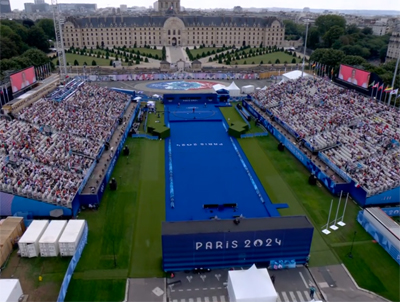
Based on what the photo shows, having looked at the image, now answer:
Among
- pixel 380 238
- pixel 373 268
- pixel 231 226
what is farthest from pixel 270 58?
pixel 231 226

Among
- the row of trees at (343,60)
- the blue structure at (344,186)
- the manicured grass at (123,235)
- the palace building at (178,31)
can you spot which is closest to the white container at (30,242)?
the manicured grass at (123,235)

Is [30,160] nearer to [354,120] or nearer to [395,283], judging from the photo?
[395,283]

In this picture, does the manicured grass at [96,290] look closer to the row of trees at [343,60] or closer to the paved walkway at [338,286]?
the paved walkway at [338,286]

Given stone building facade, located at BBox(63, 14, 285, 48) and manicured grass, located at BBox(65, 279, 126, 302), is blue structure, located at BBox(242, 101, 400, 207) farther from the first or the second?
stone building facade, located at BBox(63, 14, 285, 48)

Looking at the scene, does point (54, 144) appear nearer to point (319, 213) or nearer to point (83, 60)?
point (319, 213)

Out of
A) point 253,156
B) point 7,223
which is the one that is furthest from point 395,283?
point 7,223
